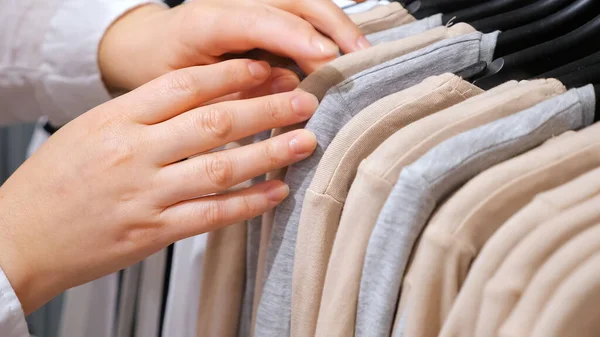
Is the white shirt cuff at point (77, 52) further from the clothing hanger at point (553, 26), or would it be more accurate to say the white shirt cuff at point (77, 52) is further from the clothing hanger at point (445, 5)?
the clothing hanger at point (553, 26)

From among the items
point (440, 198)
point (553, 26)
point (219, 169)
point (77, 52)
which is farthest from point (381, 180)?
point (77, 52)

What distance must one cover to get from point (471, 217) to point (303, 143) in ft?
0.49

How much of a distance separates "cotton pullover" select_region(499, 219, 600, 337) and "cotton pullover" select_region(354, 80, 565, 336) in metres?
0.10

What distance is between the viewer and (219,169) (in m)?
0.46

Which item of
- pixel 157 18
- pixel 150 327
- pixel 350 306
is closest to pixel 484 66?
pixel 350 306

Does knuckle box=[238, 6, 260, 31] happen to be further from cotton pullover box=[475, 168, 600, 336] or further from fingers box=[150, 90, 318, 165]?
cotton pullover box=[475, 168, 600, 336]

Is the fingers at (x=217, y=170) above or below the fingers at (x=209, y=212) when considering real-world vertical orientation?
above

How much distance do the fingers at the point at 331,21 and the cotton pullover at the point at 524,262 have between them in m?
0.26

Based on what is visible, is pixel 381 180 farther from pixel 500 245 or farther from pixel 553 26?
pixel 553 26

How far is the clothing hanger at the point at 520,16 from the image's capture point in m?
0.55

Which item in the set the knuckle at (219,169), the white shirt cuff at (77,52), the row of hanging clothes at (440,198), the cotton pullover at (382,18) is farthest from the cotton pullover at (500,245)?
the white shirt cuff at (77,52)

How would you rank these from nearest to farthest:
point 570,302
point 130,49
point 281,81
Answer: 1. point 570,302
2. point 281,81
3. point 130,49

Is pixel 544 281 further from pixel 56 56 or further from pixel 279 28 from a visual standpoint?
pixel 56 56

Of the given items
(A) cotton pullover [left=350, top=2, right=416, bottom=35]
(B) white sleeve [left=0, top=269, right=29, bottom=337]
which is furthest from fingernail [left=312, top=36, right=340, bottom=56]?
(B) white sleeve [left=0, top=269, right=29, bottom=337]
